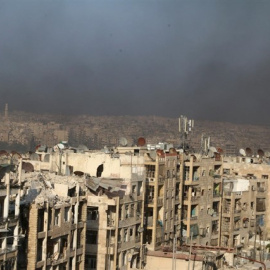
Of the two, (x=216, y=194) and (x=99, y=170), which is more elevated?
(x=99, y=170)

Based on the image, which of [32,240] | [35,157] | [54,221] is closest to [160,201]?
[35,157]

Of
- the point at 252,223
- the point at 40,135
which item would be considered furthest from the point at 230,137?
the point at 252,223

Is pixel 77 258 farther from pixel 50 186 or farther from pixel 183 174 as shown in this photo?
pixel 183 174

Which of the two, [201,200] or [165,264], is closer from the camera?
[165,264]

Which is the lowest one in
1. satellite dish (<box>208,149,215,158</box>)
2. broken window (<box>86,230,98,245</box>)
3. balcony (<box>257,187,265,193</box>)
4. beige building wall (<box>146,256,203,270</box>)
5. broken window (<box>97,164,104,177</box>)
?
beige building wall (<box>146,256,203,270</box>)

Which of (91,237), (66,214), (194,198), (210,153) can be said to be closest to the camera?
(66,214)

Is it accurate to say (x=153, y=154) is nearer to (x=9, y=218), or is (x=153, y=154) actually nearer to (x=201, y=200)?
(x=201, y=200)

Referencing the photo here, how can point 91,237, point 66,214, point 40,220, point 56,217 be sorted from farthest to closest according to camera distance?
point 91,237
point 66,214
point 56,217
point 40,220

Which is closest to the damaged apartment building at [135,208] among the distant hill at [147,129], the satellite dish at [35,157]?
the satellite dish at [35,157]

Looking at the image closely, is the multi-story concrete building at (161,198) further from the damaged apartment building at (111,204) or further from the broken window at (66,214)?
the broken window at (66,214)

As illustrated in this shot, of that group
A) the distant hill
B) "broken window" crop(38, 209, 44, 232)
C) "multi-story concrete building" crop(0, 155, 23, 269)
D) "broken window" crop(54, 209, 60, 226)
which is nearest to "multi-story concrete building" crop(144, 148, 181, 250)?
"broken window" crop(54, 209, 60, 226)

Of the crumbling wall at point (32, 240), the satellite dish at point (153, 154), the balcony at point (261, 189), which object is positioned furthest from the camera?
the balcony at point (261, 189)

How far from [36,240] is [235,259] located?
1859 cm

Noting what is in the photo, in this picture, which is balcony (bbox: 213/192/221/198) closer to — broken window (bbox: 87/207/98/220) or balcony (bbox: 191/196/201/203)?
balcony (bbox: 191/196/201/203)
